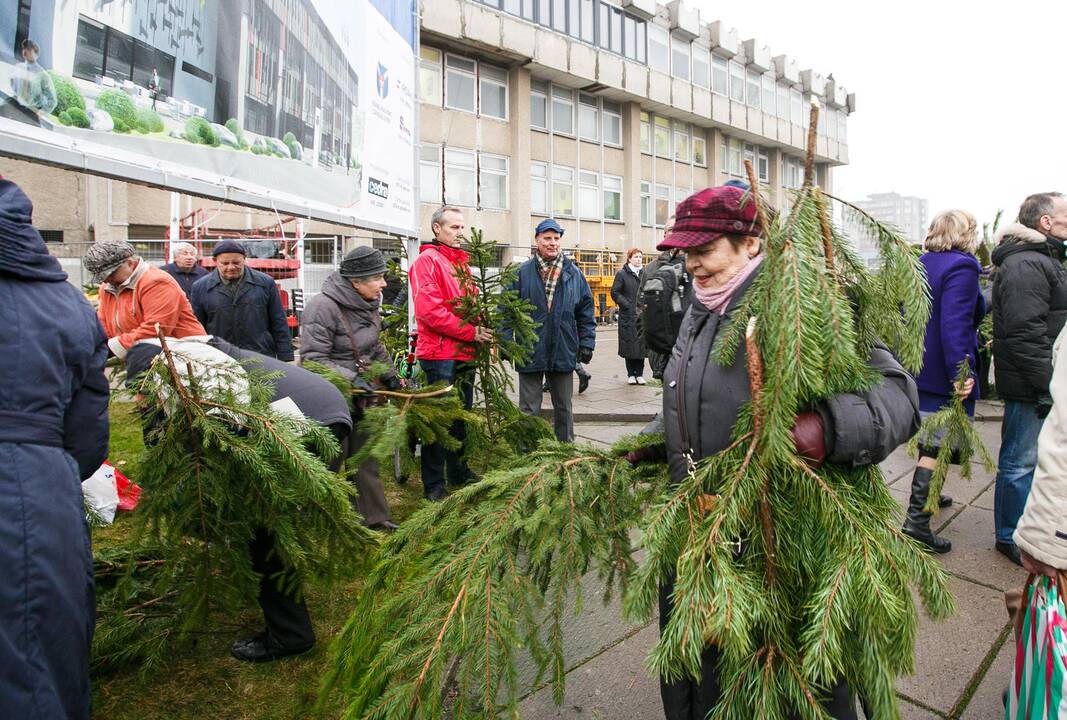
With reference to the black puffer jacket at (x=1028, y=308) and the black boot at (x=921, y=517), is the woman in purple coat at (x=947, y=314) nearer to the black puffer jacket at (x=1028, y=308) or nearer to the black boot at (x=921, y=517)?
the black boot at (x=921, y=517)

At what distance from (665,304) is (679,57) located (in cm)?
3335

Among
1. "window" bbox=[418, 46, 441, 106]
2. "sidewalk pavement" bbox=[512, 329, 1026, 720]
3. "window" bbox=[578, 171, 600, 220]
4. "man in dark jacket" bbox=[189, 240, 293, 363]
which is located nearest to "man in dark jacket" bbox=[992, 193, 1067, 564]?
"sidewalk pavement" bbox=[512, 329, 1026, 720]

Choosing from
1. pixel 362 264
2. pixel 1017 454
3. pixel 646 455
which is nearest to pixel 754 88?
pixel 1017 454

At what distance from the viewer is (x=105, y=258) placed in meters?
3.75

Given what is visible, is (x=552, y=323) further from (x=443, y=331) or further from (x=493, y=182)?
(x=493, y=182)

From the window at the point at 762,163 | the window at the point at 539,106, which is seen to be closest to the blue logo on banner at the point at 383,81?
the window at the point at 539,106

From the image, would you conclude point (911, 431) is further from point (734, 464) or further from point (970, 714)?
point (970, 714)

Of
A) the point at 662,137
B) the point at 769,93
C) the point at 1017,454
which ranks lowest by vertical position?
the point at 1017,454

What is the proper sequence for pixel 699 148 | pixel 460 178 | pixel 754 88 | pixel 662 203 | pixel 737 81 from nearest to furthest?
pixel 460 178, pixel 662 203, pixel 699 148, pixel 737 81, pixel 754 88

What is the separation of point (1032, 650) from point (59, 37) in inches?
153

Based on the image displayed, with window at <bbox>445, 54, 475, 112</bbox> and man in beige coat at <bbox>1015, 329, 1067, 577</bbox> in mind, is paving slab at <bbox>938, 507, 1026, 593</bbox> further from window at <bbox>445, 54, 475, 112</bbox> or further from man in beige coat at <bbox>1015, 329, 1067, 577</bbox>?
window at <bbox>445, 54, 475, 112</bbox>

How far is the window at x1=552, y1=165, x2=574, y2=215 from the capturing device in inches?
1129

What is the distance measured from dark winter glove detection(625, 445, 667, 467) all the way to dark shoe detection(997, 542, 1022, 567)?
3.04 meters

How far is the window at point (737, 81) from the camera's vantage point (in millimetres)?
36219
